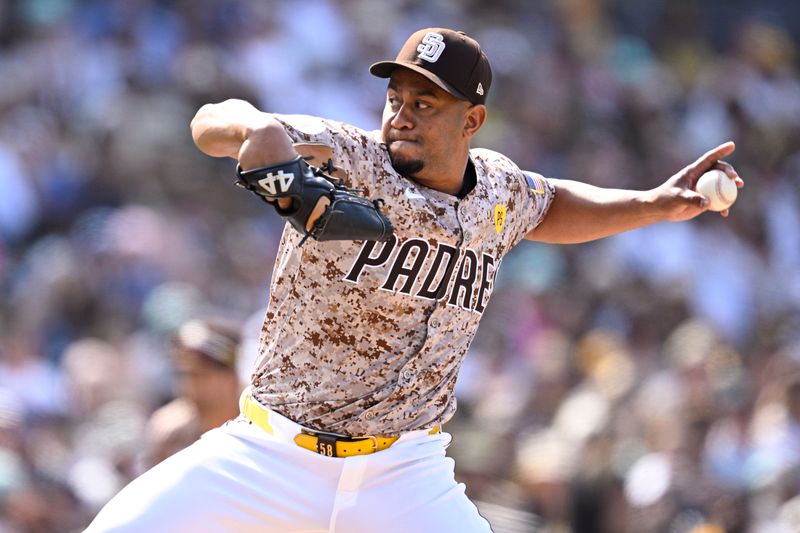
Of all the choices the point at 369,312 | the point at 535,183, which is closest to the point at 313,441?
the point at 369,312

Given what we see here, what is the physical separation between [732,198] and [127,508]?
2348 millimetres

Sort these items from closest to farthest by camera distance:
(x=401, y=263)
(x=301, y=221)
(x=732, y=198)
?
(x=301, y=221)
(x=401, y=263)
(x=732, y=198)

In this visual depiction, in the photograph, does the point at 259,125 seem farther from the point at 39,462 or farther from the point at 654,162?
the point at 654,162

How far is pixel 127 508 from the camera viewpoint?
386 centimetres

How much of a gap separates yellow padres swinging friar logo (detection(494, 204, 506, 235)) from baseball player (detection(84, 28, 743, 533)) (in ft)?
0.13

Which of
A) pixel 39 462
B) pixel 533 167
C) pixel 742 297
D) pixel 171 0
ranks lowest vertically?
pixel 39 462

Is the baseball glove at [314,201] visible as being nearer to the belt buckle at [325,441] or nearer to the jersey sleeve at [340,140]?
the jersey sleeve at [340,140]

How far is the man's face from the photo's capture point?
4184mm

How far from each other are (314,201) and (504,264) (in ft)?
Result: 22.5

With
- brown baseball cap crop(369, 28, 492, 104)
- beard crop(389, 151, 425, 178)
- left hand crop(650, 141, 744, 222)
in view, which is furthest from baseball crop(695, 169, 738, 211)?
beard crop(389, 151, 425, 178)

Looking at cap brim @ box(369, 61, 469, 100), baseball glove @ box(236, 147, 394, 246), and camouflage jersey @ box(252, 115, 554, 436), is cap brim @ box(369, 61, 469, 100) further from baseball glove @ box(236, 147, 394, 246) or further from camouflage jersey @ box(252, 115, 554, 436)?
baseball glove @ box(236, 147, 394, 246)

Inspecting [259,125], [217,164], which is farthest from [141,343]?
[259,125]

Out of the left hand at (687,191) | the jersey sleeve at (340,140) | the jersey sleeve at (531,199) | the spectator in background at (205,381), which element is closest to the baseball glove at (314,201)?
the jersey sleeve at (340,140)

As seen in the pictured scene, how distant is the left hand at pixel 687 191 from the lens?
4.70 metres
